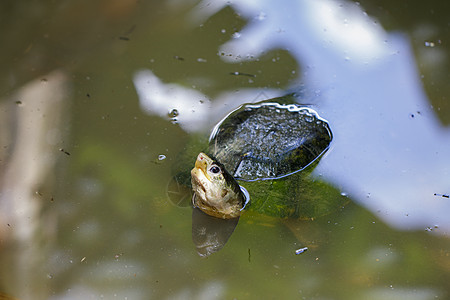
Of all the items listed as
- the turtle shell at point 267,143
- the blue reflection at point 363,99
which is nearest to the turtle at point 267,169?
the turtle shell at point 267,143

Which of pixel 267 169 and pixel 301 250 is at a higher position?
pixel 267 169

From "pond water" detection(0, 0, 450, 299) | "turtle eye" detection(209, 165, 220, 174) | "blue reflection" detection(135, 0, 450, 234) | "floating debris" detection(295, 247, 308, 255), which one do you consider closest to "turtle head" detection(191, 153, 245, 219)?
"turtle eye" detection(209, 165, 220, 174)

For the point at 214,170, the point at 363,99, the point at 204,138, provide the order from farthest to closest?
the point at 363,99, the point at 204,138, the point at 214,170

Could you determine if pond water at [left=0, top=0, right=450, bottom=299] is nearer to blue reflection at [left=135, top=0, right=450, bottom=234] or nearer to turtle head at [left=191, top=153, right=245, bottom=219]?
blue reflection at [left=135, top=0, right=450, bottom=234]

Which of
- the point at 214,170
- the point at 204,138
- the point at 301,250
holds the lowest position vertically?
the point at 301,250

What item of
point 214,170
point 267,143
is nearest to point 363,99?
point 267,143

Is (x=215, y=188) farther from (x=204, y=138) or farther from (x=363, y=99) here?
(x=363, y=99)
